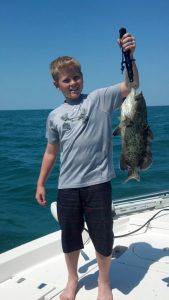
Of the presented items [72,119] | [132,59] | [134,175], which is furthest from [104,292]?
[132,59]

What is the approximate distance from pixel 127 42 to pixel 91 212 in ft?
4.81

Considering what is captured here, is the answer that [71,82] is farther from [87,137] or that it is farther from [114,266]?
[114,266]

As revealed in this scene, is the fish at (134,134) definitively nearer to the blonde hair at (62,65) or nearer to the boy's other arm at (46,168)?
the blonde hair at (62,65)

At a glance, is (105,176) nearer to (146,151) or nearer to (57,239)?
(146,151)

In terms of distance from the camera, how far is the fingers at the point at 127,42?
3.01 m

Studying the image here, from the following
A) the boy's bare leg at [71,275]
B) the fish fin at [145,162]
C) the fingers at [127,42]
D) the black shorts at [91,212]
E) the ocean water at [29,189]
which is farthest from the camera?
the ocean water at [29,189]

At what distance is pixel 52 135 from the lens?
3.63 meters

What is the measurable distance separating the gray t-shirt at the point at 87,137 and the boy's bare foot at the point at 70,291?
2.95 feet

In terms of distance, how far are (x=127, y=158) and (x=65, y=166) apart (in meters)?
0.58

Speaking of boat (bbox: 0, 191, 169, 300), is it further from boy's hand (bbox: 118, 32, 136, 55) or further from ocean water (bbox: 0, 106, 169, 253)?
ocean water (bbox: 0, 106, 169, 253)

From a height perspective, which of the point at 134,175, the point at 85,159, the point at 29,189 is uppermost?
the point at 85,159

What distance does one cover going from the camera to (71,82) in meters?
3.43

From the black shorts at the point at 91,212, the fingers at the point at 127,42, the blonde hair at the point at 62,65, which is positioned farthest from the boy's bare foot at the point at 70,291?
the fingers at the point at 127,42

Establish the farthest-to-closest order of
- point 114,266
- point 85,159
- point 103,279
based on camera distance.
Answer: point 114,266
point 103,279
point 85,159
